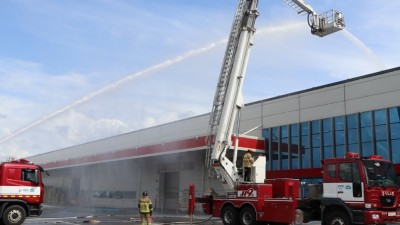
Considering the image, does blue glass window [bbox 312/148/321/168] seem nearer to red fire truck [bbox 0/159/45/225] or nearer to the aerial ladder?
the aerial ladder

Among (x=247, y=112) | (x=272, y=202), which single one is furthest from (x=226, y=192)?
(x=247, y=112)

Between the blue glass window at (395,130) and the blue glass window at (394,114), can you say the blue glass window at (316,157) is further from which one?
the blue glass window at (394,114)

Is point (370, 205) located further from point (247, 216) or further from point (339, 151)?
point (339, 151)

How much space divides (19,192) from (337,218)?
42.1 ft

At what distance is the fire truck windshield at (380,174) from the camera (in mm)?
14148

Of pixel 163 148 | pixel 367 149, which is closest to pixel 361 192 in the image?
pixel 367 149

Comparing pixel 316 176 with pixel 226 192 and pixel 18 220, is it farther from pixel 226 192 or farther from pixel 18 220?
pixel 18 220

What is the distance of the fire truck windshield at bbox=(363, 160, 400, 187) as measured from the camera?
14.1 metres

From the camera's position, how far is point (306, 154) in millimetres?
28594

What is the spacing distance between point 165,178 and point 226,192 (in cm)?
2396

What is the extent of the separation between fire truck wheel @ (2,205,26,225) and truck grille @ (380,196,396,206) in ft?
45.8

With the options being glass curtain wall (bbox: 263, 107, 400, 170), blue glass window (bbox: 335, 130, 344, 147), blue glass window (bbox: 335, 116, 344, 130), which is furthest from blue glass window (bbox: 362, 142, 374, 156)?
blue glass window (bbox: 335, 116, 344, 130)

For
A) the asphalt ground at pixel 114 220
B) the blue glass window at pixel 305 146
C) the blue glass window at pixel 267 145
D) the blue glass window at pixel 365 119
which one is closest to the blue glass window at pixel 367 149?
the blue glass window at pixel 365 119

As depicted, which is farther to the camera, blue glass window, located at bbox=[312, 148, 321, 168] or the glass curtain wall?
blue glass window, located at bbox=[312, 148, 321, 168]
